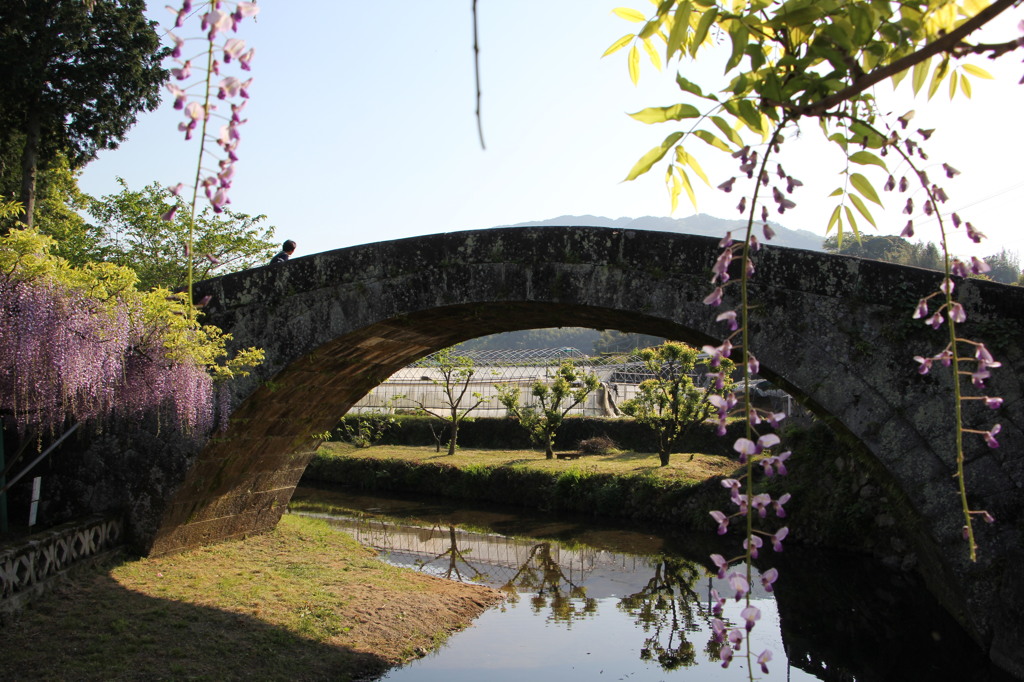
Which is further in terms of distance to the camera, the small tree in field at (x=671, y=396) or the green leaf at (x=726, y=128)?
the small tree in field at (x=671, y=396)

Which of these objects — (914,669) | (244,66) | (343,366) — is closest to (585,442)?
(343,366)

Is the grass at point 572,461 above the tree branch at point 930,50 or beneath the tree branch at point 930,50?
beneath

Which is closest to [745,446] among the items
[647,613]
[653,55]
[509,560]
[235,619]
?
[653,55]

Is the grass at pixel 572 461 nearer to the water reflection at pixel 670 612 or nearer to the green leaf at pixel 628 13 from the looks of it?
the water reflection at pixel 670 612

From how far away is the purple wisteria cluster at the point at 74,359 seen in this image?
14.3 feet

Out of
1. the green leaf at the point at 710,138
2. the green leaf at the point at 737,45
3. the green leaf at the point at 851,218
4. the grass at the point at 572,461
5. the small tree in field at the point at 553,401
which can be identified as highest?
the green leaf at the point at 737,45

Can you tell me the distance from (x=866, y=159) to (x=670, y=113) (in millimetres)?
496

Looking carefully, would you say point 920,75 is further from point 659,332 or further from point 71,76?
point 71,76

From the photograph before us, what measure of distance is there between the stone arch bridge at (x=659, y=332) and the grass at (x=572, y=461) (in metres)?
6.15

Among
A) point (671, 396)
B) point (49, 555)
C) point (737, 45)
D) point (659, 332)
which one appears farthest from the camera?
point (671, 396)

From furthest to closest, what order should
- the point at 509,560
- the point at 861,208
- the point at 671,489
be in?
1. the point at 671,489
2. the point at 509,560
3. the point at 861,208

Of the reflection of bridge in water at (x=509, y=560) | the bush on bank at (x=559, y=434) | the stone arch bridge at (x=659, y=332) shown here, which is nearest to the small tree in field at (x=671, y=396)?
the bush on bank at (x=559, y=434)

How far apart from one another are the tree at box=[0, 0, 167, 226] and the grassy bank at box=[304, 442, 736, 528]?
23.3 ft

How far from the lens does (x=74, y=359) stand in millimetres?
4613
